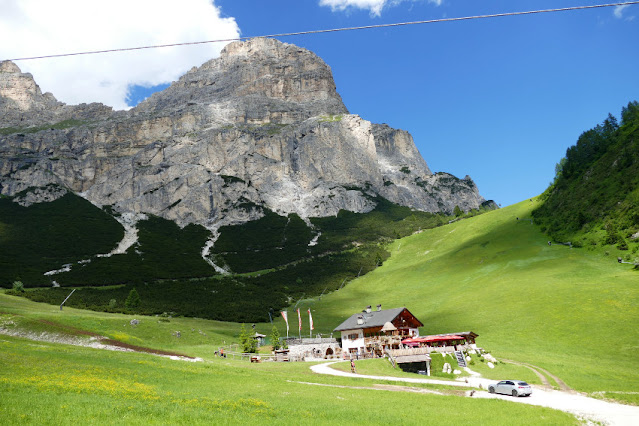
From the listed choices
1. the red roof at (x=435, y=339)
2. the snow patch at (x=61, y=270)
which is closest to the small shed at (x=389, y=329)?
the red roof at (x=435, y=339)

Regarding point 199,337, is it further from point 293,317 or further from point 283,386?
point 283,386

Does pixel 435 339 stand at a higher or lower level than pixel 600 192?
lower

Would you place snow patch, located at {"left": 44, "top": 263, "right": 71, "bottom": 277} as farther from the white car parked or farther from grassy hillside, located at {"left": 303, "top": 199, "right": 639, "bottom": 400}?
the white car parked

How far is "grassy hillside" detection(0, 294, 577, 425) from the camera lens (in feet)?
53.5

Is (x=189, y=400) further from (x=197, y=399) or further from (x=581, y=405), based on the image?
(x=581, y=405)

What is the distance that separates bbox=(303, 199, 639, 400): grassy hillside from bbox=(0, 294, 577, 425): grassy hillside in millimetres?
18663

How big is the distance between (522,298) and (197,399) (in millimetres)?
72585

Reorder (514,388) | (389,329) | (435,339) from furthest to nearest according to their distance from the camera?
(389,329) < (435,339) < (514,388)

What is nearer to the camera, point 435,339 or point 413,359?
point 413,359

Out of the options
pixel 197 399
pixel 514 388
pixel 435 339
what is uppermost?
pixel 435 339

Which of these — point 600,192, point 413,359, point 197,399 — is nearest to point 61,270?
point 413,359

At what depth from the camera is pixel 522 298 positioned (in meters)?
78.8

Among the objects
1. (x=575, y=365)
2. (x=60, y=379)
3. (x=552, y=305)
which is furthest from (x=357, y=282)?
(x=60, y=379)

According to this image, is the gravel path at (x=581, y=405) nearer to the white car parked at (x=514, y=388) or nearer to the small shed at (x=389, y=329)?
the white car parked at (x=514, y=388)
